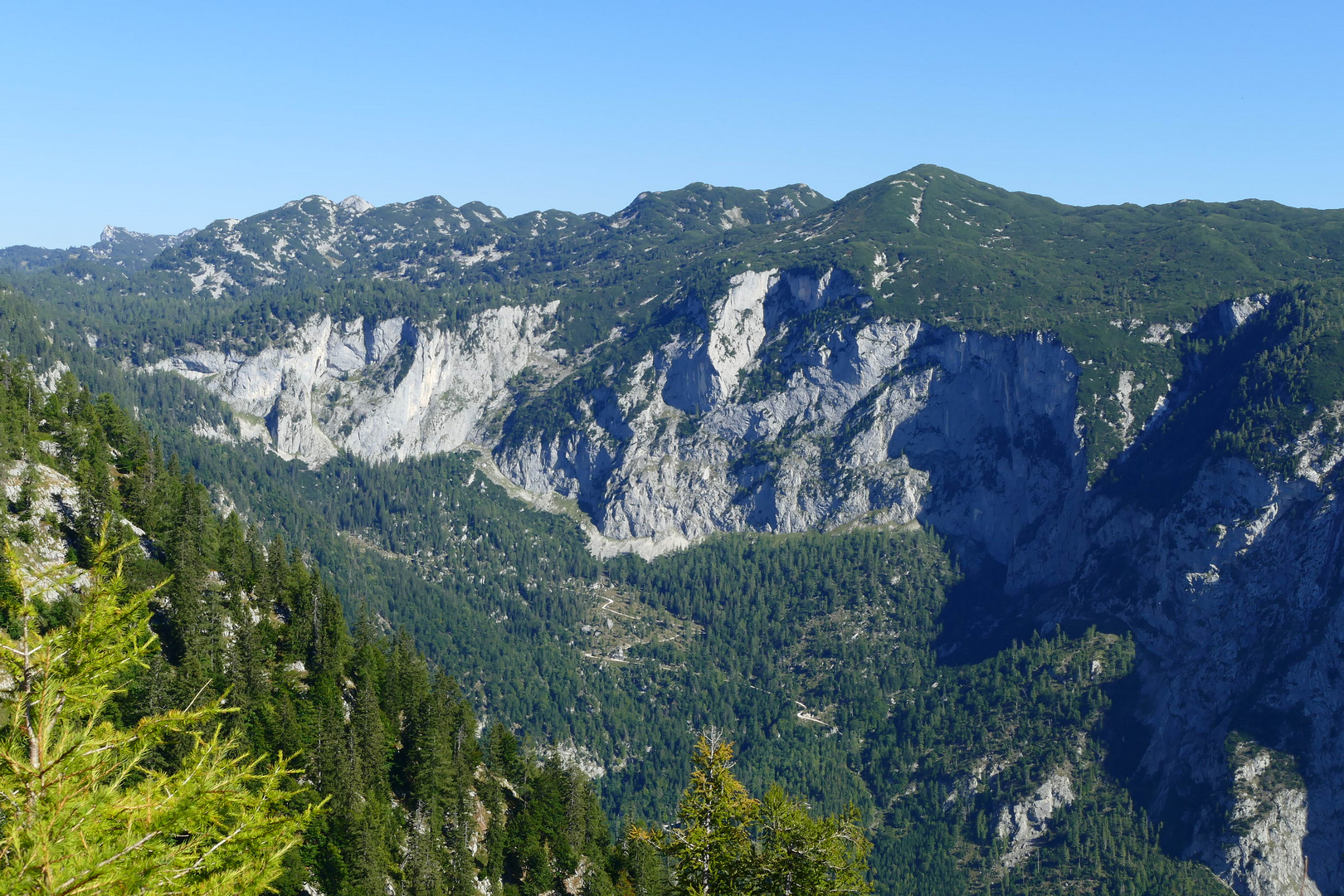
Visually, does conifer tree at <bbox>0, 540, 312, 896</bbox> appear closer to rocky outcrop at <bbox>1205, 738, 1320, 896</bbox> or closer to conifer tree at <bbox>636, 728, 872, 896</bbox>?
conifer tree at <bbox>636, 728, 872, 896</bbox>

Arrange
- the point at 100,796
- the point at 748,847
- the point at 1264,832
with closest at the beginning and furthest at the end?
the point at 100,796, the point at 748,847, the point at 1264,832

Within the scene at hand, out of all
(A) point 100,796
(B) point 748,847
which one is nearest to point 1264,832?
(B) point 748,847

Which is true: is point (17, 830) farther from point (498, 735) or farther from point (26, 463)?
point (498, 735)

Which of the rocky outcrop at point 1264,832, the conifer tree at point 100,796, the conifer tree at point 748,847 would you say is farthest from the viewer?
the rocky outcrop at point 1264,832

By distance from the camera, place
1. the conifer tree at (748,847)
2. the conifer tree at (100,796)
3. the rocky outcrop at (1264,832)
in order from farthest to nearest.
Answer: the rocky outcrop at (1264,832) → the conifer tree at (748,847) → the conifer tree at (100,796)

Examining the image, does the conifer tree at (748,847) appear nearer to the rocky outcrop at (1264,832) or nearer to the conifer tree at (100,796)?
the conifer tree at (100,796)

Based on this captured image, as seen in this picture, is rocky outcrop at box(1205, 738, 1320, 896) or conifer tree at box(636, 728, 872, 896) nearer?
conifer tree at box(636, 728, 872, 896)

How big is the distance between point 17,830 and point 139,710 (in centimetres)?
5472

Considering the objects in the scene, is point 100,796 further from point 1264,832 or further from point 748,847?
point 1264,832

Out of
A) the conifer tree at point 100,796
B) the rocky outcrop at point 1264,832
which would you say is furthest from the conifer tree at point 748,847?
the rocky outcrop at point 1264,832

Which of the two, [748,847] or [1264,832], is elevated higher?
[748,847]

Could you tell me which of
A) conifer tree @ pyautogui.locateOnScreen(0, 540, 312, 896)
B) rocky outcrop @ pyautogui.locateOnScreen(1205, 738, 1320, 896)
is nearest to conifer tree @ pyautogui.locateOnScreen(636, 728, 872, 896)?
conifer tree @ pyautogui.locateOnScreen(0, 540, 312, 896)

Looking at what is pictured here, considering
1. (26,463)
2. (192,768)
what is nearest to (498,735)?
(26,463)

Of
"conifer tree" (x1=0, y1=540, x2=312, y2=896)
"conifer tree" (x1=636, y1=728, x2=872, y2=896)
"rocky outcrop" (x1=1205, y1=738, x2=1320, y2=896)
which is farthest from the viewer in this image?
"rocky outcrop" (x1=1205, y1=738, x2=1320, y2=896)
